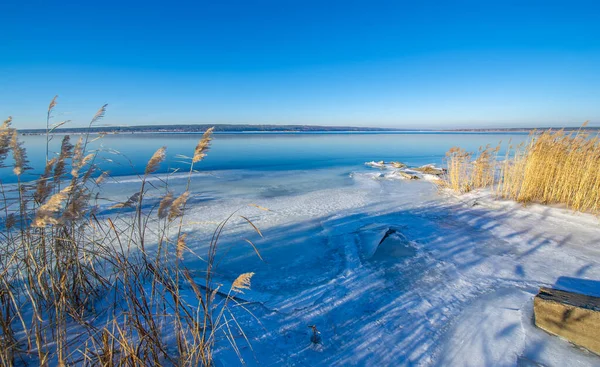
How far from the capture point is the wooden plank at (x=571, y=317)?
7.83ft

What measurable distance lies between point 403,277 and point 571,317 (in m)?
1.65

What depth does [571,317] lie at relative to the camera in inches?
98.7

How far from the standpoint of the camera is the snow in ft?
8.07

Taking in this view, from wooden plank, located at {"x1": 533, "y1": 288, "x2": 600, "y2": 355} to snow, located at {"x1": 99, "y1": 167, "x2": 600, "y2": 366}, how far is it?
0.11 meters

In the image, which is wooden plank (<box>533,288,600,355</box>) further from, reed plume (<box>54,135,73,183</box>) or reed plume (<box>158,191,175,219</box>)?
reed plume (<box>54,135,73,183</box>)

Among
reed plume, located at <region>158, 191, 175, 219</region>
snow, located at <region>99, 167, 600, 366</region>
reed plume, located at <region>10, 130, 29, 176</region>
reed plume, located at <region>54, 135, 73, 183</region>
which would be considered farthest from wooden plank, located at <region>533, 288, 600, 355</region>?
reed plume, located at <region>10, 130, 29, 176</region>

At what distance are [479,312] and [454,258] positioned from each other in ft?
4.68

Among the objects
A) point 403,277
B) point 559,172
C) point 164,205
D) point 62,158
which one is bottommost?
point 403,277

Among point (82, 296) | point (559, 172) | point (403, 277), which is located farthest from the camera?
point (559, 172)

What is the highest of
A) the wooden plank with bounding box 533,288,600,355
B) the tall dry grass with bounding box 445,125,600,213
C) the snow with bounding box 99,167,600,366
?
the tall dry grass with bounding box 445,125,600,213

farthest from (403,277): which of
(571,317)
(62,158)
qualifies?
(62,158)

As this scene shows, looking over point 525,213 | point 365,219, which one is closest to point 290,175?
point 365,219

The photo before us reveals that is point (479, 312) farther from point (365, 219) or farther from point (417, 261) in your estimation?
A: point (365, 219)

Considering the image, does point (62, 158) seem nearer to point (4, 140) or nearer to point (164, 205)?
point (4, 140)
